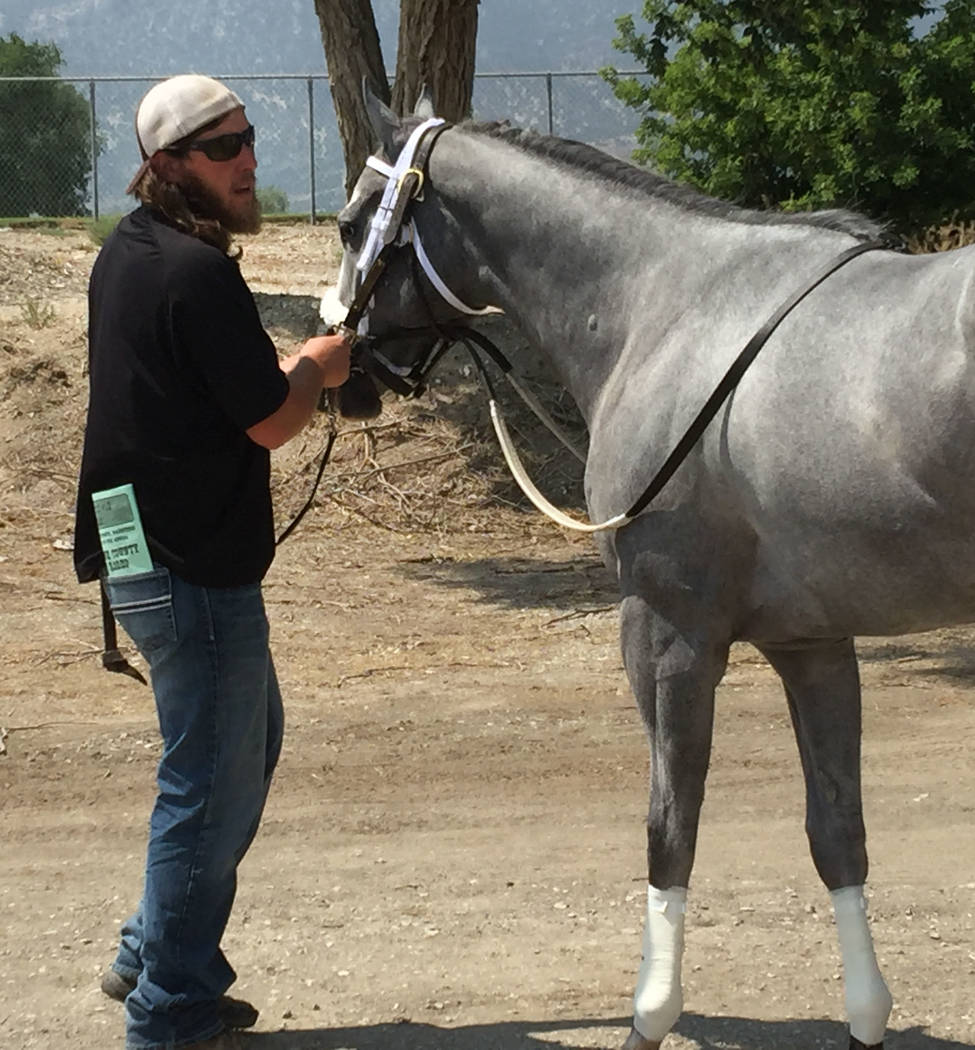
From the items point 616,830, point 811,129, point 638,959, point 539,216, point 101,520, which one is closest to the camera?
point 101,520

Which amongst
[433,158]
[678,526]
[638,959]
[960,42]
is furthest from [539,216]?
[960,42]

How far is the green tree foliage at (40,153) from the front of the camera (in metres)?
23.7

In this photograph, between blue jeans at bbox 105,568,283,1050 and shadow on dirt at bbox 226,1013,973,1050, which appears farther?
Result: shadow on dirt at bbox 226,1013,973,1050

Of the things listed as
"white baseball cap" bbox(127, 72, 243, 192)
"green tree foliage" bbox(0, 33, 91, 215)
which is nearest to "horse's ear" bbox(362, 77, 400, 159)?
"white baseball cap" bbox(127, 72, 243, 192)

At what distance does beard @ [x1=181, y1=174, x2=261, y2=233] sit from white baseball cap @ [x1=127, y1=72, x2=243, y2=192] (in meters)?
0.11

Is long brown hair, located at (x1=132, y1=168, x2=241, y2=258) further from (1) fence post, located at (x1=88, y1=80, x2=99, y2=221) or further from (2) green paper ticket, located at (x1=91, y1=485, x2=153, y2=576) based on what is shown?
(1) fence post, located at (x1=88, y1=80, x2=99, y2=221)

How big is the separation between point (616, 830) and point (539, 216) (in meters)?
2.40

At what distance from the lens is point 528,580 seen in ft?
29.5

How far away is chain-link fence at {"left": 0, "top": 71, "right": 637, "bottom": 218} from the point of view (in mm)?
20953

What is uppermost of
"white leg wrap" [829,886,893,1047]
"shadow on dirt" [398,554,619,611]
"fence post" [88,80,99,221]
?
"fence post" [88,80,99,221]

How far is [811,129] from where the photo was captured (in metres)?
11.8

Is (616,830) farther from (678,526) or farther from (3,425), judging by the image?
(3,425)

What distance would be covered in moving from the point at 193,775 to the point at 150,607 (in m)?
0.41

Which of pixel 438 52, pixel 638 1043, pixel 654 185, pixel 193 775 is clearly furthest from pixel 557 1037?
pixel 438 52
